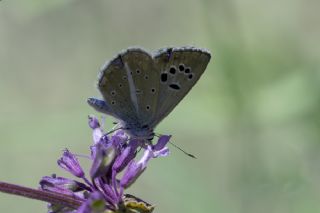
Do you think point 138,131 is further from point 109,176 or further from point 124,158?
point 109,176

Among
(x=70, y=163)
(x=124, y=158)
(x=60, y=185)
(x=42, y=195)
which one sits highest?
(x=124, y=158)

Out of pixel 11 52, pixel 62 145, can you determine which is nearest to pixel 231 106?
pixel 62 145

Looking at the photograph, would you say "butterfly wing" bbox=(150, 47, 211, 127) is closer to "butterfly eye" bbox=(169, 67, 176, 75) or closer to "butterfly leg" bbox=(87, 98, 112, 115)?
"butterfly eye" bbox=(169, 67, 176, 75)

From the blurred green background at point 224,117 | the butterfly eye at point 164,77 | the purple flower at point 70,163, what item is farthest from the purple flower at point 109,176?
the blurred green background at point 224,117

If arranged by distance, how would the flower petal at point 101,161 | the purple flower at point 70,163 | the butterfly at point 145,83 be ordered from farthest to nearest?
1. the butterfly at point 145,83
2. the purple flower at point 70,163
3. the flower petal at point 101,161

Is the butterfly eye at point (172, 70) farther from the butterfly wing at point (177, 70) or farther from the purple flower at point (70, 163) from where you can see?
the purple flower at point (70, 163)

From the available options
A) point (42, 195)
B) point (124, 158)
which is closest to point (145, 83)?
point (124, 158)

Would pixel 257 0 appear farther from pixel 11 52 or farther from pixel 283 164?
pixel 283 164
